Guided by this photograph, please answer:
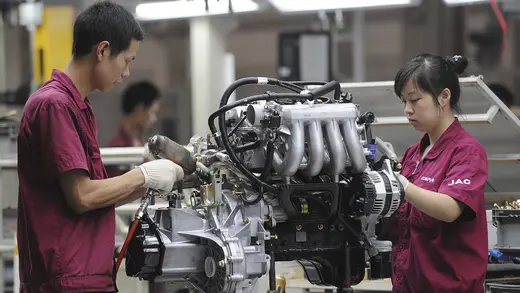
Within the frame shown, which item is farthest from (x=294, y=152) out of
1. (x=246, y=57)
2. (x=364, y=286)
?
(x=246, y=57)

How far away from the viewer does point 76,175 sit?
211cm

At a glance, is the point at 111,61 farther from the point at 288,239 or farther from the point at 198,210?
the point at 288,239

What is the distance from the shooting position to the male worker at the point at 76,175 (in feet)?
6.94

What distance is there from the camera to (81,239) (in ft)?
7.11

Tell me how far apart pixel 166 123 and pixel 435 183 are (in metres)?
6.87

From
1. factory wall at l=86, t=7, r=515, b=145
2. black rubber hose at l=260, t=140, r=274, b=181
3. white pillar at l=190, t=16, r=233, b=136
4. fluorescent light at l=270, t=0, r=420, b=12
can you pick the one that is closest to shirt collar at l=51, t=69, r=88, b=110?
black rubber hose at l=260, t=140, r=274, b=181

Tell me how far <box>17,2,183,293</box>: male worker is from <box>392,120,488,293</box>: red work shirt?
90 cm

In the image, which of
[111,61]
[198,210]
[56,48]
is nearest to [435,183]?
[198,210]

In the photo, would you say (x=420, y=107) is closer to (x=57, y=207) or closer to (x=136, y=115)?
(x=57, y=207)

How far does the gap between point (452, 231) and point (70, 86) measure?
1328 mm

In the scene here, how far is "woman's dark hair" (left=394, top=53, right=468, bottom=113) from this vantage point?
258cm

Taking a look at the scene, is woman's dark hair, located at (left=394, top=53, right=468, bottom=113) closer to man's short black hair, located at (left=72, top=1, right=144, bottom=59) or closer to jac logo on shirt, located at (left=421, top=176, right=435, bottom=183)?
jac logo on shirt, located at (left=421, top=176, right=435, bottom=183)

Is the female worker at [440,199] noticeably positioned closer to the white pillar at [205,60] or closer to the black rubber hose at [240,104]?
the black rubber hose at [240,104]

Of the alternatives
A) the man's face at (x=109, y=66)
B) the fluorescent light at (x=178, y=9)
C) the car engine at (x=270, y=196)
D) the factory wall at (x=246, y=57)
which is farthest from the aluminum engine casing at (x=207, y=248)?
the factory wall at (x=246, y=57)
